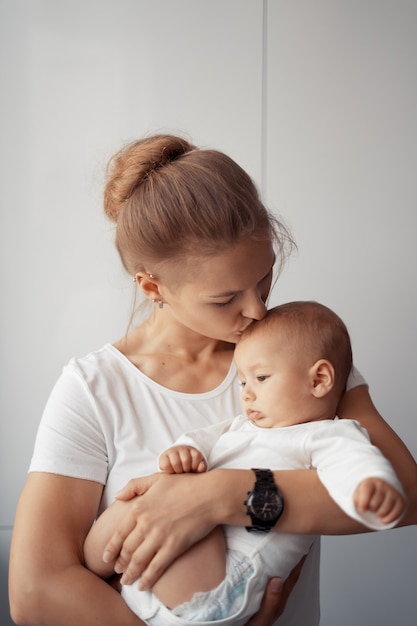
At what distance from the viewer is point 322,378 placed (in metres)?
1.47

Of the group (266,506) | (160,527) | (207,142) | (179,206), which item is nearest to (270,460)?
(266,506)

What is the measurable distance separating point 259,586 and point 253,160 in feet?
4.93

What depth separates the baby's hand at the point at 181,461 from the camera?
1.37m

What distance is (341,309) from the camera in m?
2.48

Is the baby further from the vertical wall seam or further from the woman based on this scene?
the vertical wall seam

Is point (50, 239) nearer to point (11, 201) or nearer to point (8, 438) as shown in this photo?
point (11, 201)

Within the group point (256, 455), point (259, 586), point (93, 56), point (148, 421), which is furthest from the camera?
point (93, 56)

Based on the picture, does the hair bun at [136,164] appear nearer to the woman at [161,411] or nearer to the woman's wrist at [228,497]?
the woman at [161,411]

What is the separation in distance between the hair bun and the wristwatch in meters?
0.69

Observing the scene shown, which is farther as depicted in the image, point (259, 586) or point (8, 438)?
point (8, 438)

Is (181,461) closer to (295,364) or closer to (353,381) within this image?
(295,364)

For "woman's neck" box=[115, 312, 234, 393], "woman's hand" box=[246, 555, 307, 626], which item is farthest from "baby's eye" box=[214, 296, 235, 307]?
"woman's hand" box=[246, 555, 307, 626]

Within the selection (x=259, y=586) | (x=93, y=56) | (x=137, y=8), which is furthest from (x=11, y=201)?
(x=259, y=586)

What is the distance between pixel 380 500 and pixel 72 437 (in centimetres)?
65
